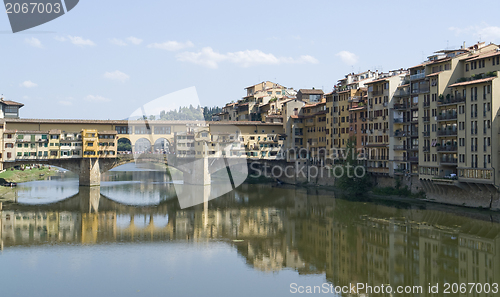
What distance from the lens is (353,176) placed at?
5431 centimetres

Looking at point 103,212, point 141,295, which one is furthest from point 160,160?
point 141,295

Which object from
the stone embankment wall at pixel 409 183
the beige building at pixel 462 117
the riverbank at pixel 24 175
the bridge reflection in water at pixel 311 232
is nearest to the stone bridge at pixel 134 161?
the stone embankment wall at pixel 409 183

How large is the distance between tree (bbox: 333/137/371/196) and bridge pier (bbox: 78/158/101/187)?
34.1 m

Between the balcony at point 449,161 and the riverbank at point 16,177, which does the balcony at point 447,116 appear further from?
the riverbank at point 16,177

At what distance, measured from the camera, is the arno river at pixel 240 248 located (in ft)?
78.8

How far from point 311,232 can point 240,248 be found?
735 cm

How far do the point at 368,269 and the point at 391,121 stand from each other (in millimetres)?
29138

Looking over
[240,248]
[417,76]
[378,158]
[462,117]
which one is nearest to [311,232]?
[240,248]

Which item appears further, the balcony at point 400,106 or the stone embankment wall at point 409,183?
the balcony at point 400,106

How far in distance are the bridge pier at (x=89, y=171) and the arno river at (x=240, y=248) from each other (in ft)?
48.0

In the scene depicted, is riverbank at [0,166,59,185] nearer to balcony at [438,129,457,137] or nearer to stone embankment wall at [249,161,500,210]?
stone embankment wall at [249,161,500,210]

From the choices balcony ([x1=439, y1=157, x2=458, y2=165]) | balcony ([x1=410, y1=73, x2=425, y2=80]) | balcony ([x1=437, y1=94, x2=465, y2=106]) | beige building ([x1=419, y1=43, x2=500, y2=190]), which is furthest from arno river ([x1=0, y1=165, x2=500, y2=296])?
balcony ([x1=410, y1=73, x2=425, y2=80])

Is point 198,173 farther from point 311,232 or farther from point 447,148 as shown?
point 447,148

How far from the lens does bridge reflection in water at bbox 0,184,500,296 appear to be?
26969 millimetres
